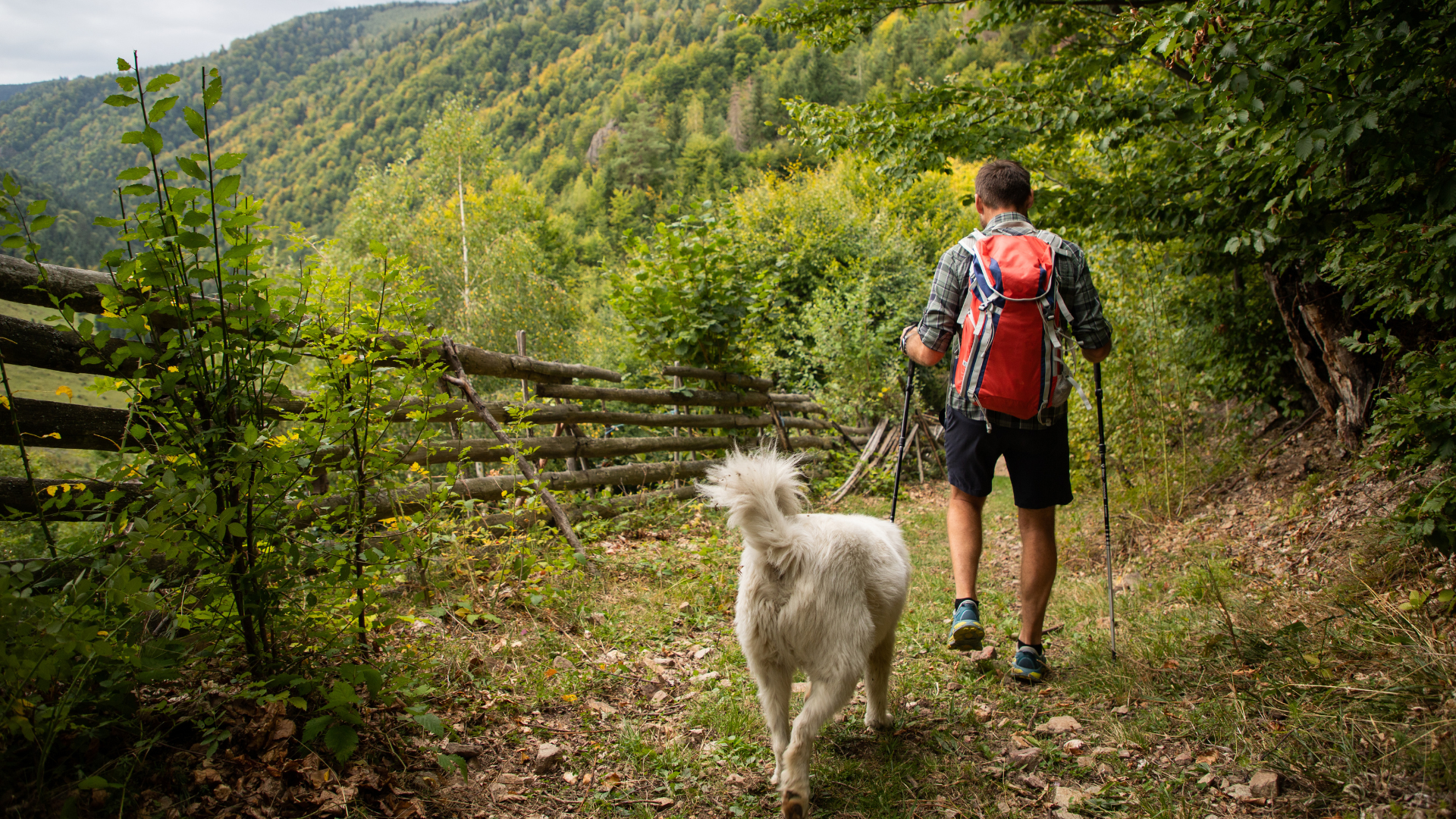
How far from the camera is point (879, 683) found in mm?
2680

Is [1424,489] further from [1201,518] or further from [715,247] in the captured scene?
[715,247]

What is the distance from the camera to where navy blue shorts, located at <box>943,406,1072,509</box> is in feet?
9.77

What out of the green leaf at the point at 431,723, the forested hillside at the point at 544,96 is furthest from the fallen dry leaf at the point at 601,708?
the forested hillside at the point at 544,96

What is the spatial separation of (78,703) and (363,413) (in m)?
1.04

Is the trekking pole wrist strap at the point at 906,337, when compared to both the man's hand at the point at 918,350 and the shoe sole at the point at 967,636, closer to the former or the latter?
the man's hand at the point at 918,350

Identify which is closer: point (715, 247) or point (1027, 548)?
point (1027, 548)

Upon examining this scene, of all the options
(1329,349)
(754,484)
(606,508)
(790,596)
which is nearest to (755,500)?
(754,484)

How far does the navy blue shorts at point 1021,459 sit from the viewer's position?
2979mm

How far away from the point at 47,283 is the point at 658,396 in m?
5.03

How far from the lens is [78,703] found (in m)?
1.72

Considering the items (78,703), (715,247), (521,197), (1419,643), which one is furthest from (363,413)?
(521,197)

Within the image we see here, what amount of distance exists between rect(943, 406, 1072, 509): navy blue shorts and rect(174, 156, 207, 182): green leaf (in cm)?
271

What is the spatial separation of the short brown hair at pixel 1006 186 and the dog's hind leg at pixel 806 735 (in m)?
2.15

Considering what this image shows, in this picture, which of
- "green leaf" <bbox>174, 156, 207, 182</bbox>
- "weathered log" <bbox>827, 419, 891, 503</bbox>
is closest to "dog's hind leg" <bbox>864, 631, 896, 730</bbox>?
"green leaf" <bbox>174, 156, 207, 182</bbox>
